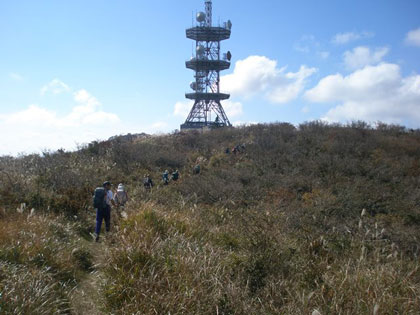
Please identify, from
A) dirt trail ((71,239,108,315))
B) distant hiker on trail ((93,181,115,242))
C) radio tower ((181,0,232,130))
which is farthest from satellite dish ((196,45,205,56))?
dirt trail ((71,239,108,315))

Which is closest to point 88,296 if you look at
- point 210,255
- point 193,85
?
point 210,255

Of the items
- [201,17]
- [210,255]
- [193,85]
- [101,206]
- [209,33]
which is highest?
[201,17]

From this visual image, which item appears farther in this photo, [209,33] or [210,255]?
[209,33]

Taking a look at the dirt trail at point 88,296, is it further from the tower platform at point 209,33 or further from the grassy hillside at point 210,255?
the tower platform at point 209,33

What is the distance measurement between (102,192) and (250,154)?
1420 centimetres

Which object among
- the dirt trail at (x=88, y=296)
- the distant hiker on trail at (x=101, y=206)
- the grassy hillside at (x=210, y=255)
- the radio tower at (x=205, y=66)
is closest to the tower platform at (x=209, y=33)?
the radio tower at (x=205, y=66)

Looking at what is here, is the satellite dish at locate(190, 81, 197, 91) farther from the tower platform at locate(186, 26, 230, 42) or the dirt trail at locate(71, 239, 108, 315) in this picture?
the dirt trail at locate(71, 239, 108, 315)

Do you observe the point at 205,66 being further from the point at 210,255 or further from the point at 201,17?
the point at 210,255

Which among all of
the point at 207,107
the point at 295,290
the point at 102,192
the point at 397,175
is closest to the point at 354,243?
the point at 295,290

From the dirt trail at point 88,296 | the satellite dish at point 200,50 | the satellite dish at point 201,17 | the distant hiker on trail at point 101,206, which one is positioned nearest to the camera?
the dirt trail at point 88,296

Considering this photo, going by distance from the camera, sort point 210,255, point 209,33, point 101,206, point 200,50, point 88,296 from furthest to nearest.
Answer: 1. point 209,33
2. point 200,50
3. point 101,206
4. point 210,255
5. point 88,296

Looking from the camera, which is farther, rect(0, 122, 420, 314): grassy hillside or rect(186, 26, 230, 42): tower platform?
rect(186, 26, 230, 42): tower platform

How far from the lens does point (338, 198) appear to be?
13.3 meters

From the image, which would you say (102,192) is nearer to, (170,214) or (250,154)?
(170,214)
